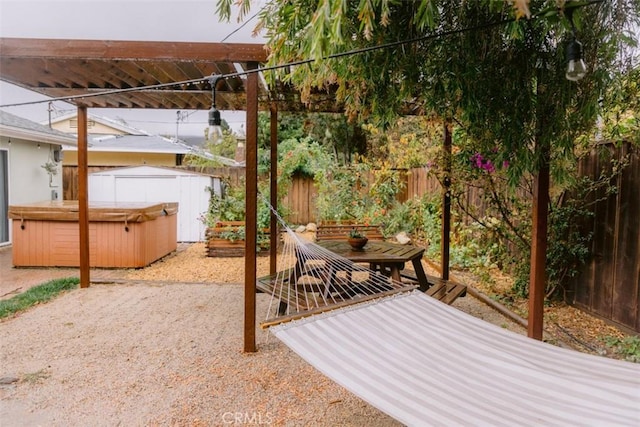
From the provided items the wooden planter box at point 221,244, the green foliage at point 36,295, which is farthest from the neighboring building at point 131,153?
the green foliage at point 36,295

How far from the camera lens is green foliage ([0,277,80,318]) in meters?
4.08

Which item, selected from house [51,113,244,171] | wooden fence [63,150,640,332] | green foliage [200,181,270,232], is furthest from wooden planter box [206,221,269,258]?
wooden fence [63,150,640,332]

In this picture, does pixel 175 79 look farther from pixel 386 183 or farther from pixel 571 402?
pixel 386 183

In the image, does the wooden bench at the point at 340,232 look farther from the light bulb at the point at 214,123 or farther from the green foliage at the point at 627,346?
the light bulb at the point at 214,123

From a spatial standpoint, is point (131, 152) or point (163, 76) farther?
point (131, 152)

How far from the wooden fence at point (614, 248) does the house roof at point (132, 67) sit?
2813mm

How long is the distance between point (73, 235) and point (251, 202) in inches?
176

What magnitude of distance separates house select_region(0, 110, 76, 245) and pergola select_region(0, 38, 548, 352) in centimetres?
374

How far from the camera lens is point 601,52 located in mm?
2363

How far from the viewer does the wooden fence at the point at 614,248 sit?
337 cm

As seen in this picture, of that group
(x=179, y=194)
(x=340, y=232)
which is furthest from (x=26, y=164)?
(x=340, y=232)

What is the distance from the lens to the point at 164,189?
Answer: 8680mm

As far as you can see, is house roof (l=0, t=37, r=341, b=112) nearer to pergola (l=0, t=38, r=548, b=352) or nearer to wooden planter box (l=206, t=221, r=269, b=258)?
pergola (l=0, t=38, r=548, b=352)

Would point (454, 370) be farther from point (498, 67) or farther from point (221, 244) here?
point (221, 244)
